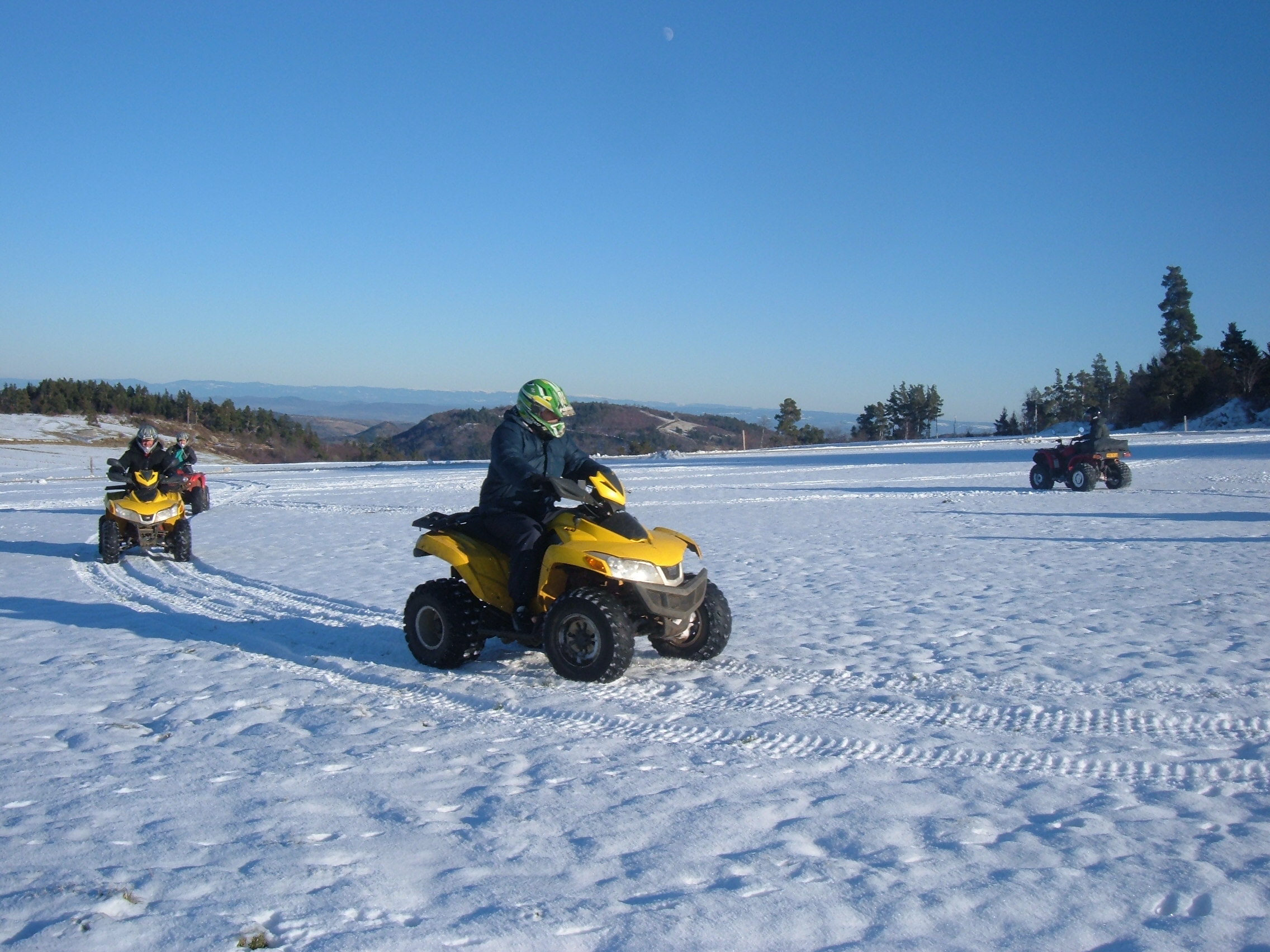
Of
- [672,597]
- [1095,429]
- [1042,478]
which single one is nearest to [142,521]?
[672,597]

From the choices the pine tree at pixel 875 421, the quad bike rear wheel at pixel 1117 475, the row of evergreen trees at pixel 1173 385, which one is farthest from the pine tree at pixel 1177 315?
the quad bike rear wheel at pixel 1117 475

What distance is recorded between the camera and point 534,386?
6125mm

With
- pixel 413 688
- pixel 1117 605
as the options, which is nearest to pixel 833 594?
pixel 1117 605

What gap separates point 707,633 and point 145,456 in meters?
9.35

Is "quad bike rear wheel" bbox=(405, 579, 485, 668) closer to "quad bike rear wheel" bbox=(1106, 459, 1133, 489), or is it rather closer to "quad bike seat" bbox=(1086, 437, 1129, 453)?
"quad bike seat" bbox=(1086, 437, 1129, 453)

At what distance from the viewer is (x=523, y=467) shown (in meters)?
5.94

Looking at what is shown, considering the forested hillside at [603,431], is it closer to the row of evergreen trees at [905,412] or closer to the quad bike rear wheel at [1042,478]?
the row of evergreen trees at [905,412]

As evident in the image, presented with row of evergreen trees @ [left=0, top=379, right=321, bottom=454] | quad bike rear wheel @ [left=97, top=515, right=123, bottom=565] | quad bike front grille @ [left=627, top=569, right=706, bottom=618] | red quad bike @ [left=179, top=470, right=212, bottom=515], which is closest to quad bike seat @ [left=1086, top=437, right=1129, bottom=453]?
quad bike front grille @ [left=627, top=569, right=706, bottom=618]

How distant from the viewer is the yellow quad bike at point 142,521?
11.8 meters

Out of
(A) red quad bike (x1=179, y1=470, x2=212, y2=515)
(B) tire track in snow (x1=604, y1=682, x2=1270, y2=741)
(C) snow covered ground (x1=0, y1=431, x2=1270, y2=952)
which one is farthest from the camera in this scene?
(A) red quad bike (x1=179, y1=470, x2=212, y2=515)

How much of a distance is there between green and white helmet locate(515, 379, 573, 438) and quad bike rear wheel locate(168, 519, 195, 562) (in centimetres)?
746

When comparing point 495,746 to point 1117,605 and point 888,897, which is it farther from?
point 1117,605

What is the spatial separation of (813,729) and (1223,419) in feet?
205

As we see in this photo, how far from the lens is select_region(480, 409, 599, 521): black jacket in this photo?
5988 millimetres
